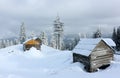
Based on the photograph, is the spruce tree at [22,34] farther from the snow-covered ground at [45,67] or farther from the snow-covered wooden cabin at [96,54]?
the snow-covered wooden cabin at [96,54]

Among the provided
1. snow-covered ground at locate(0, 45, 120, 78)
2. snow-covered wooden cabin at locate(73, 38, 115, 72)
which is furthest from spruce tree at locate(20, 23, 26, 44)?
snow-covered wooden cabin at locate(73, 38, 115, 72)

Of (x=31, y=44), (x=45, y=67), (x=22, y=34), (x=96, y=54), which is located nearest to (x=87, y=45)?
(x=96, y=54)

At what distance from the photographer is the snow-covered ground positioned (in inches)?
1016

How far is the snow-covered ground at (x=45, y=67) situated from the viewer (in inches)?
1016

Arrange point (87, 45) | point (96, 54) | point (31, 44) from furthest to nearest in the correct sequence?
1. point (31, 44)
2. point (87, 45)
3. point (96, 54)

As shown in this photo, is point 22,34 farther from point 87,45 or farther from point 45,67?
point 87,45

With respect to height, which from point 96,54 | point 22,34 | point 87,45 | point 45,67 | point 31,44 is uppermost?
point 87,45

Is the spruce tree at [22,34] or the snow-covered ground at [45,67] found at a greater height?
the spruce tree at [22,34]

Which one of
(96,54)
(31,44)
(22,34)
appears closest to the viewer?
(96,54)

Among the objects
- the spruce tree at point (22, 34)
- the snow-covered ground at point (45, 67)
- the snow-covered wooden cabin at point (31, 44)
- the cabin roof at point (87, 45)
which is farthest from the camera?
the spruce tree at point (22, 34)

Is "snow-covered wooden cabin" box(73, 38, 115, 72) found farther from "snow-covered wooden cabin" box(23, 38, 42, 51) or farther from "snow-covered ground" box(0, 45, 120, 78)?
"snow-covered wooden cabin" box(23, 38, 42, 51)

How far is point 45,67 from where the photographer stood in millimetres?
38000

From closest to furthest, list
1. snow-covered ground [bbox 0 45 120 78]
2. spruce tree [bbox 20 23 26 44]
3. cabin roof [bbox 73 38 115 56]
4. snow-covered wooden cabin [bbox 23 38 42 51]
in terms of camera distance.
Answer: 1. snow-covered ground [bbox 0 45 120 78]
2. cabin roof [bbox 73 38 115 56]
3. snow-covered wooden cabin [bbox 23 38 42 51]
4. spruce tree [bbox 20 23 26 44]

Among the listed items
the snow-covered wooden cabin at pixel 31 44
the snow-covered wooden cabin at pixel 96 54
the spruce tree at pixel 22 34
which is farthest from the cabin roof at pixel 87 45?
the spruce tree at pixel 22 34
